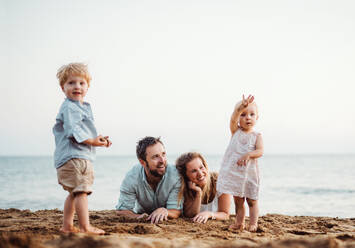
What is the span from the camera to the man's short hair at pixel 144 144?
4043mm

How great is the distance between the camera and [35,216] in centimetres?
459

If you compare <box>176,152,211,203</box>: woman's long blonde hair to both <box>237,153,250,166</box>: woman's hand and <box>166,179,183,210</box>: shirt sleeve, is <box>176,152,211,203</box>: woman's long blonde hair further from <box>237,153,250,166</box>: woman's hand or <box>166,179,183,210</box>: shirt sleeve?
<box>237,153,250,166</box>: woman's hand

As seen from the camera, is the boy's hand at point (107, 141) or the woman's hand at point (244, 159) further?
the woman's hand at point (244, 159)

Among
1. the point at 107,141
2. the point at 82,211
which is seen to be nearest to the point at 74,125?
the point at 107,141

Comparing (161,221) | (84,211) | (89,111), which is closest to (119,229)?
(84,211)

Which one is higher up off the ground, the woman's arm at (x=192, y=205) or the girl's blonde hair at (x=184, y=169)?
the girl's blonde hair at (x=184, y=169)

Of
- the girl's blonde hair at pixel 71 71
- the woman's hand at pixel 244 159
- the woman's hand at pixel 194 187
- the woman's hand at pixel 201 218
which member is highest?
the girl's blonde hair at pixel 71 71

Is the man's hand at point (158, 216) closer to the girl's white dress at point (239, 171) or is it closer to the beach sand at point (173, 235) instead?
the beach sand at point (173, 235)

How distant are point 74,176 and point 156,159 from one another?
4.53 feet

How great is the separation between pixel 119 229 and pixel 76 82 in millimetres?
1470

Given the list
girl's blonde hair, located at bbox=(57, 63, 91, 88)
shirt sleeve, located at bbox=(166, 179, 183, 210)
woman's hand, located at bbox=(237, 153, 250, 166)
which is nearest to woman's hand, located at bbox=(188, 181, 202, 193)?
shirt sleeve, located at bbox=(166, 179, 183, 210)

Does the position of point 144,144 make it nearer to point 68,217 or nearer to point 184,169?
point 184,169

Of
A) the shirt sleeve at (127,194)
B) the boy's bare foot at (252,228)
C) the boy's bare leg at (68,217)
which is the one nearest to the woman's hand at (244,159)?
the boy's bare foot at (252,228)

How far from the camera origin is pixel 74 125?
2812 mm
